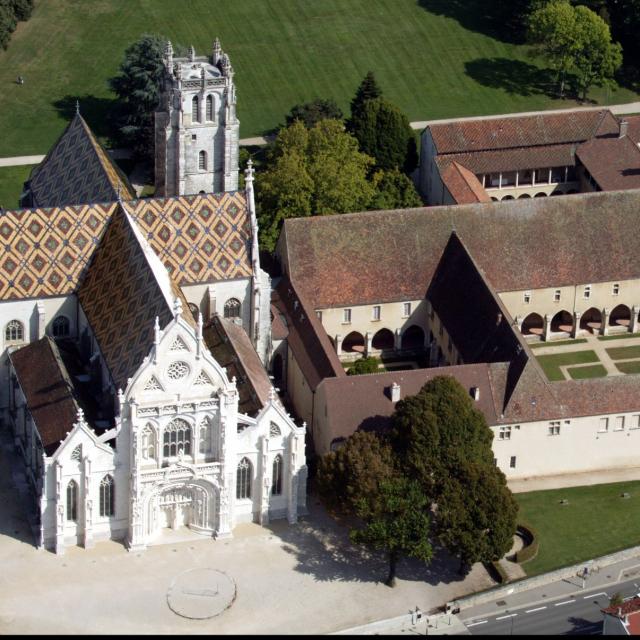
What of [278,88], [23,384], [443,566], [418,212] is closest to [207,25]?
[278,88]

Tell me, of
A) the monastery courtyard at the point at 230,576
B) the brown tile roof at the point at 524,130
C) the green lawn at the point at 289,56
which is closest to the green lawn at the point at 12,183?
the green lawn at the point at 289,56

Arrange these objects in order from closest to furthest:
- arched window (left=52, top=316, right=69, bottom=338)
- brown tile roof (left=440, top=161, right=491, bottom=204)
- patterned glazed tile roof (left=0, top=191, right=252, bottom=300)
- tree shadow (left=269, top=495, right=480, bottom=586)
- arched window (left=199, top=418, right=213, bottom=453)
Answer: arched window (left=199, top=418, right=213, bottom=453) → tree shadow (left=269, top=495, right=480, bottom=586) → patterned glazed tile roof (left=0, top=191, right=252, bottom=300) → arched window (left=52, top=316, right=69, bottom=338) → brown tile roof (left=440, top=161, right=491, bottom=204)

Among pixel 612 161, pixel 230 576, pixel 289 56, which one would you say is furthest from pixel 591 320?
pixel 289 56

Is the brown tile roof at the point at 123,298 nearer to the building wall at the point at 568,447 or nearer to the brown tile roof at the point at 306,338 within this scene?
the brown tile roof at the point at 306,338

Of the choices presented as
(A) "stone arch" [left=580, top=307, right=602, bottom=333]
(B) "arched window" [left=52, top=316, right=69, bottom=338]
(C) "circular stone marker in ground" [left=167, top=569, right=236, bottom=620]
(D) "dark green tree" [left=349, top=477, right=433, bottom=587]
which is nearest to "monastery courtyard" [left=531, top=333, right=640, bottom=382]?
(A) "stone arch" [left=580, top=307, right=602, bottom=333]

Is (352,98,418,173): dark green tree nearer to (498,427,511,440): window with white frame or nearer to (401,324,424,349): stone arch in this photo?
(401,324,424,349): stone arch

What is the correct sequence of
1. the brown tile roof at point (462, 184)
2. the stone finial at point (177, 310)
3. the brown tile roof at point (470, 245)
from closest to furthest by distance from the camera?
the stone finial at point (177, 310) < the brown tile roof at point (470, 245) < the brown tile roof at point (462, 184)

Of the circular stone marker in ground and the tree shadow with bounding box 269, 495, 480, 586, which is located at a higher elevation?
the circular stone marker in ground

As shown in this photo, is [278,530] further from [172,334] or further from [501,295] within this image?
[501,295]
